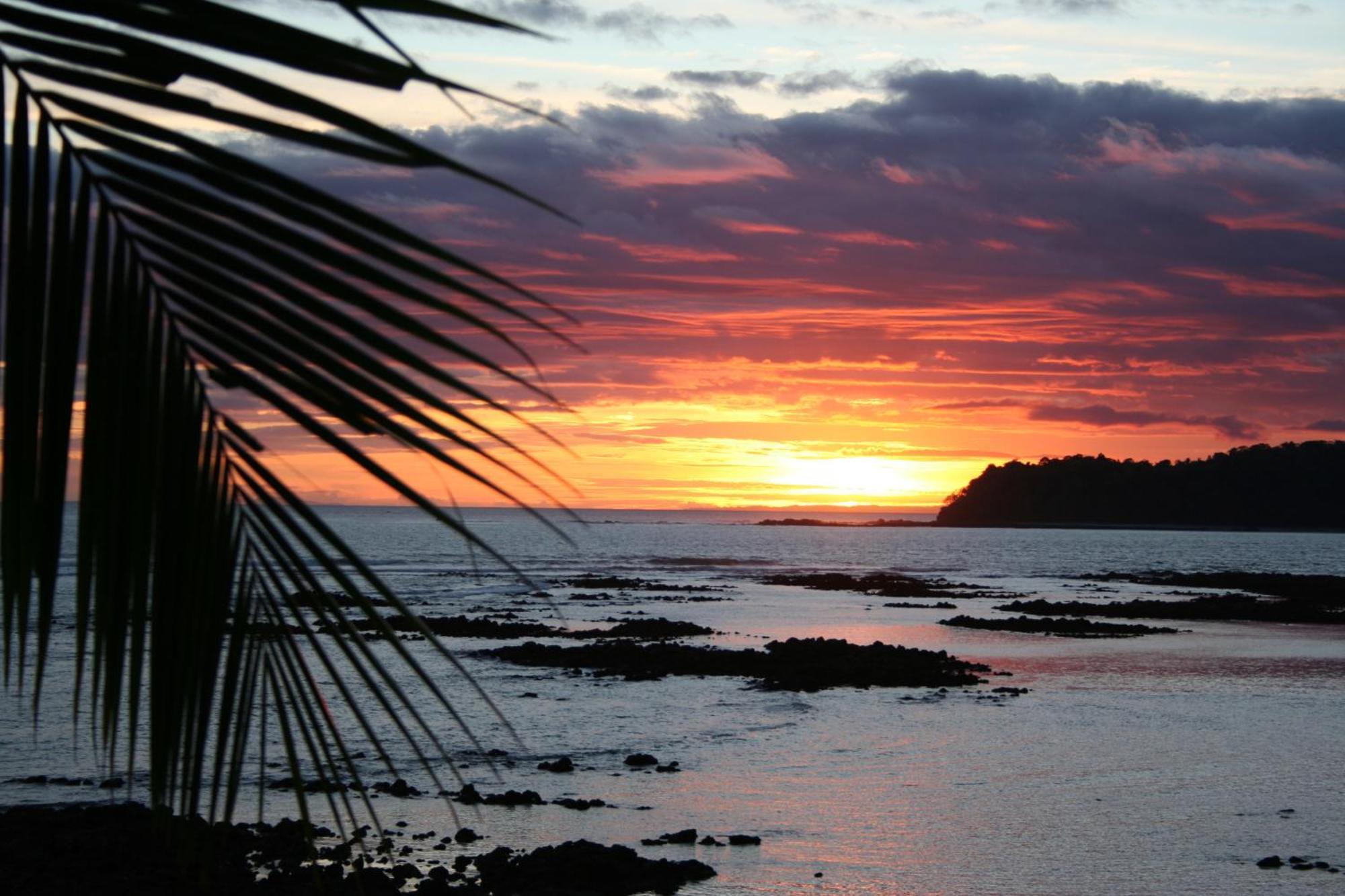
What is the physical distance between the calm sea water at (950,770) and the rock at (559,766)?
0.21 m

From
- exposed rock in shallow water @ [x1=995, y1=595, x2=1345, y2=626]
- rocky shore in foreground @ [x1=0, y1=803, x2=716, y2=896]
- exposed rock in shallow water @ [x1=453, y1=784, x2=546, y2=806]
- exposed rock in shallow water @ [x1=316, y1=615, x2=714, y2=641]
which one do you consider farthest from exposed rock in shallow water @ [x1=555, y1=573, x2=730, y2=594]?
rocky shore in foreground @ [x1=0, y1=803, x2=716, y2=896]

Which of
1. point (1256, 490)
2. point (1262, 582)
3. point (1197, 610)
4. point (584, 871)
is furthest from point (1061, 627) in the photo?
point (1256, 490)

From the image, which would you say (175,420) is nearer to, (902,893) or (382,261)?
(382,261)

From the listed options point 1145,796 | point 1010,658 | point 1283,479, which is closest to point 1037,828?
point 1145,796

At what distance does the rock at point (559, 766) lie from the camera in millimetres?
17062

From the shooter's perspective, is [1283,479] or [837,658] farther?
[1283,479]

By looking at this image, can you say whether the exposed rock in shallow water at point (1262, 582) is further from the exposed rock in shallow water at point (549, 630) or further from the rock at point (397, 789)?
the rock at point (397, 789)

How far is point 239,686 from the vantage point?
1.43 m

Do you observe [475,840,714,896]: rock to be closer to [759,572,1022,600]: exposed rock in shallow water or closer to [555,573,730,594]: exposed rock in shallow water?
[555,573,730,594]: exposed rock in shallow water

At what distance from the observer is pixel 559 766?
1711 centimetres

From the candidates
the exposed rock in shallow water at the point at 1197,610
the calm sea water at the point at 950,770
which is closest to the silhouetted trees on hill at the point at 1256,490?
the exposed rock in shallow water at the point at 1197,610

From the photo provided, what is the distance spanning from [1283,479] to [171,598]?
206212 millimetres

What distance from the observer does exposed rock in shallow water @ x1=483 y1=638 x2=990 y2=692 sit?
27203 millimetres

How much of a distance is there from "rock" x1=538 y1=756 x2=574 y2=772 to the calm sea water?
206 millimetres
